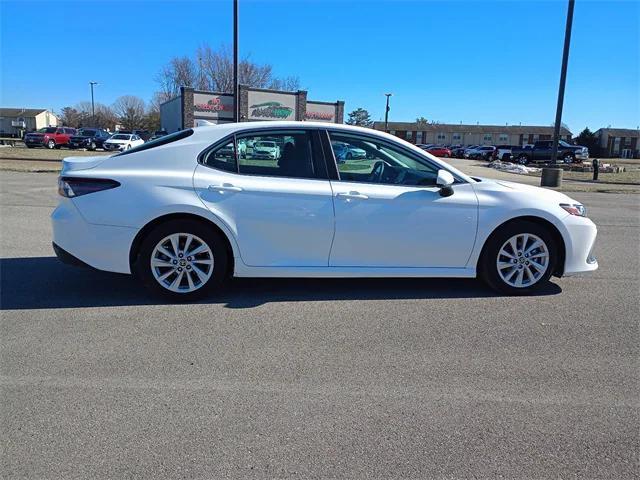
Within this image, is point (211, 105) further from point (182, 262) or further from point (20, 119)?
point (20, 119)

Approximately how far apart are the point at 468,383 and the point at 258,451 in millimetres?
1463

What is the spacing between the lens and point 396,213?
461cm

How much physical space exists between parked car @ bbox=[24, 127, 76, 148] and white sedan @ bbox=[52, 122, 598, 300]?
42.4m

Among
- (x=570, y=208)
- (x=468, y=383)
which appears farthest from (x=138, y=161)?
(x=570, y=208)

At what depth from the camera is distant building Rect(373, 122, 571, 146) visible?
307 feet

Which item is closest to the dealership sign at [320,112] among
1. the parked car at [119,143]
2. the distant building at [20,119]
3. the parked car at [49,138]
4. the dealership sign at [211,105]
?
the dealership sign at [211,105]

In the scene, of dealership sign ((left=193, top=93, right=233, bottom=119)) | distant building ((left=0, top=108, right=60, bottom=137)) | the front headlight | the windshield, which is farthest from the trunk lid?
distant building ((left=0, top=108, right=60, bottom=137))

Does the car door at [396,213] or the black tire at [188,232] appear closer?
the black tire at [188,232]

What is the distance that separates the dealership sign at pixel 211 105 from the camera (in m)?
40.1

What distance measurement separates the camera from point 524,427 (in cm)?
276

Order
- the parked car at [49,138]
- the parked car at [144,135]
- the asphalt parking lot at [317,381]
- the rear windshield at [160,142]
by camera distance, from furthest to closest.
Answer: the parked car at [144,135], the parked car at [49,138], the rear windshield at [160,142], the asphalt parking lot at [317,381]

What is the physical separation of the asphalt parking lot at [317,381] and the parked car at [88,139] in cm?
3959

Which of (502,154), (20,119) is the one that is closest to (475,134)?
(502,154)

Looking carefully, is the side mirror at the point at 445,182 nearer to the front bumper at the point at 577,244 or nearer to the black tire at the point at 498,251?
the black tire at the point at 498,251
